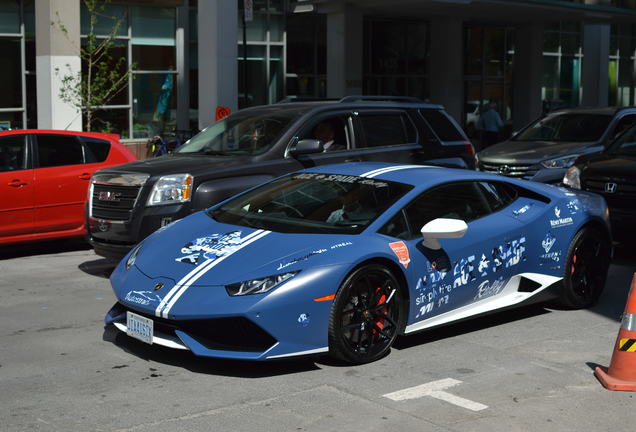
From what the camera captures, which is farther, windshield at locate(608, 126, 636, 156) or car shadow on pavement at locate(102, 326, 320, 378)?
windshield at locate(608, 126, 636, 156)

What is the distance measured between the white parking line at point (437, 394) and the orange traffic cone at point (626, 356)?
1017 mm

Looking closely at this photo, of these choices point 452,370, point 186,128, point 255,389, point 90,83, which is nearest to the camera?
point 255,389

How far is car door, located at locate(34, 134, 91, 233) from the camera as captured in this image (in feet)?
37.4

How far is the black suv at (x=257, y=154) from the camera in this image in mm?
9609

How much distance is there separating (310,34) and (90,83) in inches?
375

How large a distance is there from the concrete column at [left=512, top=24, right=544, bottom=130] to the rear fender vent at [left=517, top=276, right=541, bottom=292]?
25.1 m

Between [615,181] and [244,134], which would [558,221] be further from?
[244,134]

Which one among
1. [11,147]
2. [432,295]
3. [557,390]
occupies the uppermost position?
[11,147]

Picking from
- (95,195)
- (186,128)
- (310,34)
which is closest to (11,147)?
(95,195)

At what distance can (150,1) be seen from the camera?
22438 mm

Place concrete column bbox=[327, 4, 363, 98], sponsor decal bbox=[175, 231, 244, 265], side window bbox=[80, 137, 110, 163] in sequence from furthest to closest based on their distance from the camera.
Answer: concrete column bbox=[327, 4, 363, 98]
side window bbox=[80, 137, 110, 163]
sponsor decal bbox=[175, 231, 244, 265]

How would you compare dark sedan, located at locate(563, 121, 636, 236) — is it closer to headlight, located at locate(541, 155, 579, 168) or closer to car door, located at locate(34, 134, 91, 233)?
headlight, located at locate(541, 155, 579, 168)

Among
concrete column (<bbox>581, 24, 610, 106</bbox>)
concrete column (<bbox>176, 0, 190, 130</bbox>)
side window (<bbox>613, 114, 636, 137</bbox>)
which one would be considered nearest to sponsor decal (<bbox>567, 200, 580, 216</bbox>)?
side window (<bbox>613, 114, 636, 137</bbox>)

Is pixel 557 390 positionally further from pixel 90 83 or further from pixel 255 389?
pixel 90 83
